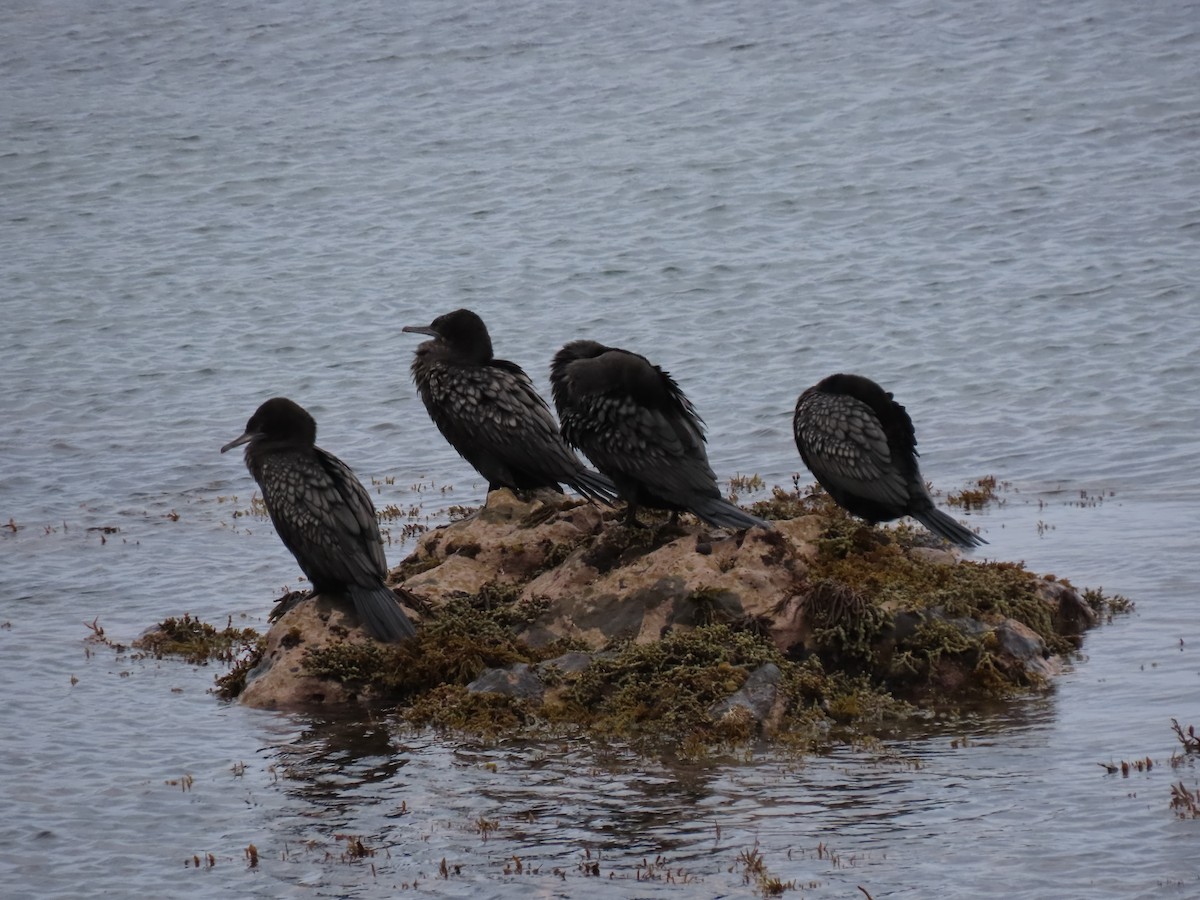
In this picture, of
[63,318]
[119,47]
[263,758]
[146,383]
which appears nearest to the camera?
[263,758]

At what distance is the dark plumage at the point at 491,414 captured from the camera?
12195 millimetres

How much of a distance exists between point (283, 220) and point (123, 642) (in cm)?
2409

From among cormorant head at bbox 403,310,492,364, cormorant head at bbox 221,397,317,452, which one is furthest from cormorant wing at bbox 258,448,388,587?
cormorant head at bbox 403,310,492,364

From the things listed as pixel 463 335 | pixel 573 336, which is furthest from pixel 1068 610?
pixel 573 336

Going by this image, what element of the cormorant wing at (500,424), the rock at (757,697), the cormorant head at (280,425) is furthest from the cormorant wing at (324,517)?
the rock at (757,697)

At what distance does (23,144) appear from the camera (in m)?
41.2

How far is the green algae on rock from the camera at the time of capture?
32.9 ft

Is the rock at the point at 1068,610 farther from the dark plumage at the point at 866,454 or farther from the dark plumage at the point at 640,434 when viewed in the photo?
the dark plumage at the point at 640,434

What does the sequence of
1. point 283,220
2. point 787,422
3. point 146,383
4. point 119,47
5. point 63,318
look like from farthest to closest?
point 119,47, point 283,220, point 63,318, point 146,383, point 787,422

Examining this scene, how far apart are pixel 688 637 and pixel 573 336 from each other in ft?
55.7

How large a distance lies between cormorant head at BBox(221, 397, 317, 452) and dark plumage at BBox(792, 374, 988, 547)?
11.9 ft

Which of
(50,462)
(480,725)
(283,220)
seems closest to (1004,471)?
(480,725)

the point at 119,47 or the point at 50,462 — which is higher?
the point at 119,47

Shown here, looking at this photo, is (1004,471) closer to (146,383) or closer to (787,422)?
(787,422)
